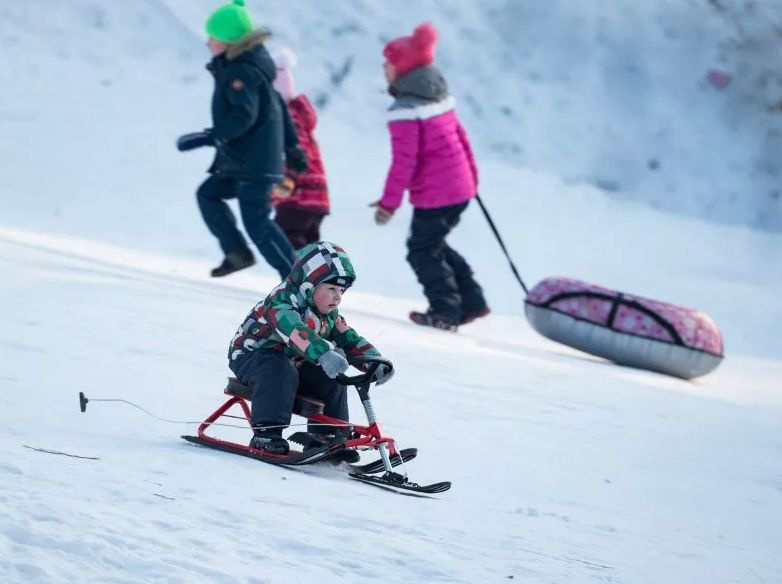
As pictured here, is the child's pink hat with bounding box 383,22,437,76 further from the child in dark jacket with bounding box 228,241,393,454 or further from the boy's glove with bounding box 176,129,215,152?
the child in dark jacket with bounding box 228,241,393,454

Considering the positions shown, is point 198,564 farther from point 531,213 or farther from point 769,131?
point 769,131

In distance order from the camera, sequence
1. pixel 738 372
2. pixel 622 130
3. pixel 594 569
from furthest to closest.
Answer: pixel 622 130, pixel 738 372, pixel 594 569

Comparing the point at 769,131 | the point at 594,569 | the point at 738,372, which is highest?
the point at 769,131

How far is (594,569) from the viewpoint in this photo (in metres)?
3.50

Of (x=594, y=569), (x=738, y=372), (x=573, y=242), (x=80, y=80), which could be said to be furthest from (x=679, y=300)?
(x=594, y=569)

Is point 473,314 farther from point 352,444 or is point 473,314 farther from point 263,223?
point 352,444

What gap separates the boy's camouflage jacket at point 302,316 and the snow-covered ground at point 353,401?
0.41m

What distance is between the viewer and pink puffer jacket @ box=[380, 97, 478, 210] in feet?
25.6

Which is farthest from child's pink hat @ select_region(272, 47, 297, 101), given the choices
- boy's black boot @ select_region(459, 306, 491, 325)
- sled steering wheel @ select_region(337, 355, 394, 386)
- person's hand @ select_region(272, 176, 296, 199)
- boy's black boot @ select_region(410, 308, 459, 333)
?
sled steering wheel @ select_region(337, 355, 394, 386)

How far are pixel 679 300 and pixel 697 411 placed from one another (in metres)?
5.04

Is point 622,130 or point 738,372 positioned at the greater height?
point 622,130

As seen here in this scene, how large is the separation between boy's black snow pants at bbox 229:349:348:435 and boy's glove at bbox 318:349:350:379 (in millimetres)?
202

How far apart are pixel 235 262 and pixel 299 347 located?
361 cm

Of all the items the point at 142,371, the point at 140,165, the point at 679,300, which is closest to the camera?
the point at 142,371
